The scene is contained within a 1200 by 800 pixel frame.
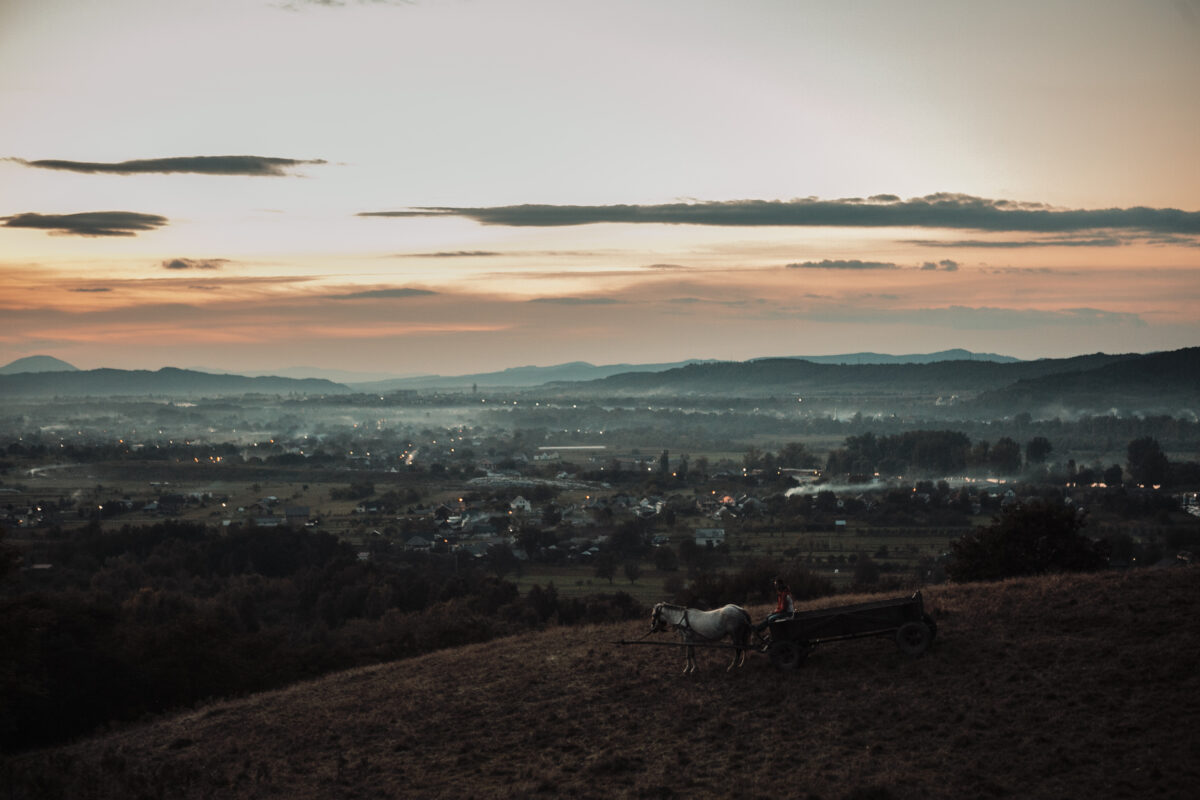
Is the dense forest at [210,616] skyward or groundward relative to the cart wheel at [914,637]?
groundward

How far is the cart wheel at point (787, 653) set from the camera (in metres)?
16.0

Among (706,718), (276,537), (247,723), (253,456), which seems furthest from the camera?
(253,456)

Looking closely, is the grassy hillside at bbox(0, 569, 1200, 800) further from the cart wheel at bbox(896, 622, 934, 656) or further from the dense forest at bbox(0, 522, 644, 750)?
the dense forest at bbox(0, 522, 644, 750)

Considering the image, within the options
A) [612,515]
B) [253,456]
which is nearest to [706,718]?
[612,515]

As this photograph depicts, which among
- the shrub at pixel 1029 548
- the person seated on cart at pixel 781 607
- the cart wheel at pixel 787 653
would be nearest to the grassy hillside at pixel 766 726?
the cart wheel at pixel 787 653

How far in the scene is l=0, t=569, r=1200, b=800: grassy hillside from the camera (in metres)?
11.9

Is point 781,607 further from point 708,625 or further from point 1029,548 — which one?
point 1029,548

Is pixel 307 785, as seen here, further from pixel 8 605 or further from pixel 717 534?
pixel 717 534

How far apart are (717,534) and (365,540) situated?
2770 centimetres

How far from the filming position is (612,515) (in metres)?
84.6

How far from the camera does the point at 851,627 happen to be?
1577 centimetres

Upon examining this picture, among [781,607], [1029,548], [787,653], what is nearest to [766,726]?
[787,653]

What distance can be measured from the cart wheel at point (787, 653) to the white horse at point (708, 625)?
50 centimetres

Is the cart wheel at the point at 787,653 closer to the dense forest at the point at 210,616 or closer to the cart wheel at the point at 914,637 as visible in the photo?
the cart wheel at the point at 914,637
